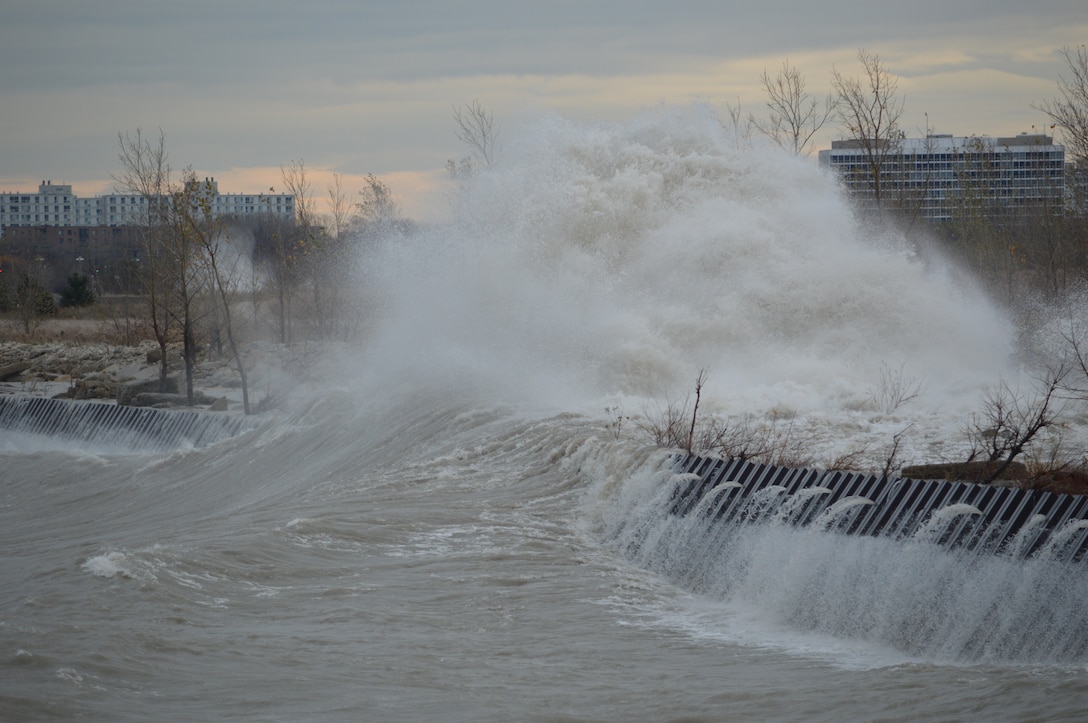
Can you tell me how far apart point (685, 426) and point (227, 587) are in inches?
256

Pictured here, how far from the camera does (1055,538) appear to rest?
7535 millimetres

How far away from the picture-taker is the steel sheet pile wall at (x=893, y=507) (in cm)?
772

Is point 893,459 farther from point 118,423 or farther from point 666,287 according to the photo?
point 118,423

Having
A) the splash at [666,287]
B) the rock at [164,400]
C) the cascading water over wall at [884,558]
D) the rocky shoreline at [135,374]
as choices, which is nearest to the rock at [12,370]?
the rocky shoreline at [135,374]

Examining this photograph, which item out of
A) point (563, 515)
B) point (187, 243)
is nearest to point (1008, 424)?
point (563, 515)

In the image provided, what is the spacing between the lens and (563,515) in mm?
11742

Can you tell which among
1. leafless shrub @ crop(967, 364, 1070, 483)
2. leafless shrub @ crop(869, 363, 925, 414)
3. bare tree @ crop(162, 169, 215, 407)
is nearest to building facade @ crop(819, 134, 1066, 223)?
leafless shrub @ crop(869, 363, 925, 414)

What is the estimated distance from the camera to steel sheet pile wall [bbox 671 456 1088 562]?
304 inches

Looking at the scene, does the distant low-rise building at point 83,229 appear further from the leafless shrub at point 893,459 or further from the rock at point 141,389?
the leafless shrub at point 893,459

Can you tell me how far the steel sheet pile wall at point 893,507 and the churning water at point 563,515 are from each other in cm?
17

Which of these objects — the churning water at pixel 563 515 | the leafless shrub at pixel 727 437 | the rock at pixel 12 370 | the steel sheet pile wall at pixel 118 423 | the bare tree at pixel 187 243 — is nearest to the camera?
the churning water at pixel 563 515

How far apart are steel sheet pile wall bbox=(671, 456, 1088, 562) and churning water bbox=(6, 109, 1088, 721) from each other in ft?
0.57

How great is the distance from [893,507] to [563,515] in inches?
156

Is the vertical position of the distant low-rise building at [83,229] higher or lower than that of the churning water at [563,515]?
higher
